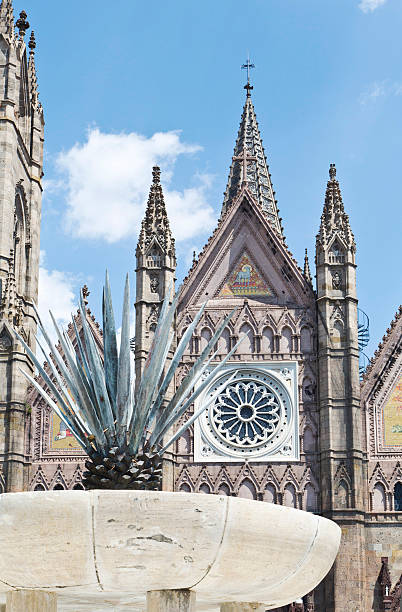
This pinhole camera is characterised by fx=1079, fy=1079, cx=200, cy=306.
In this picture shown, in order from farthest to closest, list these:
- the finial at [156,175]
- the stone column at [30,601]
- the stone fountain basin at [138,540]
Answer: the finial at [156,175] → the stone column at [30,601] → the stone fountain basin at [138,540]

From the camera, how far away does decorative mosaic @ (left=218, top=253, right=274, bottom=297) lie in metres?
31.1

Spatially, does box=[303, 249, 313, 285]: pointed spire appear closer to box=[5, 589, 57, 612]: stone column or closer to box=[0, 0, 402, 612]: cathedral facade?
box=[0, 0, 402, 612]: cathedral facade

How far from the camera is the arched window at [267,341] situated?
30.2 m

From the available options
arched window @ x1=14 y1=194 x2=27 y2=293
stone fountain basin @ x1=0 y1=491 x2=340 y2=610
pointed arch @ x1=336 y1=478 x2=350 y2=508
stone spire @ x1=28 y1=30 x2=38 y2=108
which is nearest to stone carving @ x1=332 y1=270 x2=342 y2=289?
pointed arch @ x1=336 y1=478 x2=350 y2=508

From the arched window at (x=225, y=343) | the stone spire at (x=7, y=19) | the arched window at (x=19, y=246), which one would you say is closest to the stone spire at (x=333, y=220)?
the arched window at (x=225, y=343)

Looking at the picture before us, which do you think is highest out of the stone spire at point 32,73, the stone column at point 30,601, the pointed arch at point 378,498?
the stone spire at point 32,73

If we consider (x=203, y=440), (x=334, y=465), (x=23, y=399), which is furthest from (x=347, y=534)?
(x=23, y=399)

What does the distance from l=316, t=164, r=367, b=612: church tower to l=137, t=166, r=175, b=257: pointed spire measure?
4325 millimetres

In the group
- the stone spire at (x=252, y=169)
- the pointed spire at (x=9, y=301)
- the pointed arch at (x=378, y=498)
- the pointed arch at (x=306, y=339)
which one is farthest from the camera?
the stone spire at (x=252, y=169)

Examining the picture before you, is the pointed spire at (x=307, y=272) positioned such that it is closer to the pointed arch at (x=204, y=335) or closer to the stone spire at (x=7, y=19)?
the pointed arch at (x=204, y=335)

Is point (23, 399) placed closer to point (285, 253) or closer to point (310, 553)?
point (285, 253)

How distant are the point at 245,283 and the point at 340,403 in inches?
185

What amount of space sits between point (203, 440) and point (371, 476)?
458 centimetres

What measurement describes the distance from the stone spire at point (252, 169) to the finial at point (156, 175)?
232 inches
